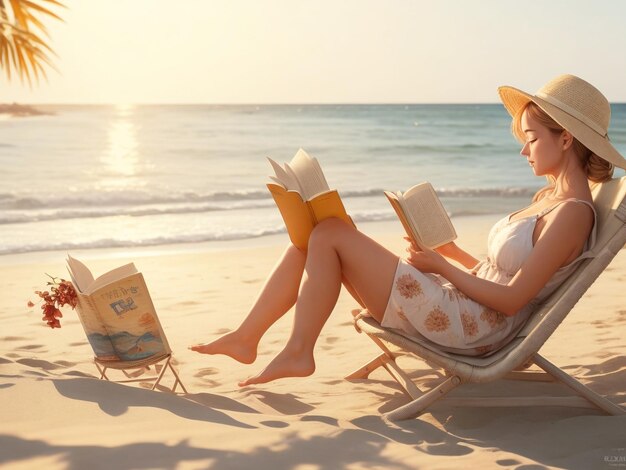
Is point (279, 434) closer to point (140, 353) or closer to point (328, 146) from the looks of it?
point (140, 353)

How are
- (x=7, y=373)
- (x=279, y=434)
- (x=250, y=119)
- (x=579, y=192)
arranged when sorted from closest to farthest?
(x=279, y=434) → (x=579, y=192) → (x=7, y=373) → (x=250, y=119)

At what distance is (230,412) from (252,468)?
2.24 feet

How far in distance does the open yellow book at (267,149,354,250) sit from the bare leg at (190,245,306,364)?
0.52 feet

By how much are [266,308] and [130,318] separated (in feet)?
1.89

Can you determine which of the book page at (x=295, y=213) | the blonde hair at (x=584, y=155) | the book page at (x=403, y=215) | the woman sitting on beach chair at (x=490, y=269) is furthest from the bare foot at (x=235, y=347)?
the blonde hair at (x=584, y=155)

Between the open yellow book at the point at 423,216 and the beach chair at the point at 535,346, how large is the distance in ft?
1.40

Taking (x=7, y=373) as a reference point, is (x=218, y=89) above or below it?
below

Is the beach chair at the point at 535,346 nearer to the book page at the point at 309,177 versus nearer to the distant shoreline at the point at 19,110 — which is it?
the book page at the point at 309,177

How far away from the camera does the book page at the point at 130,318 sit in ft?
11.4

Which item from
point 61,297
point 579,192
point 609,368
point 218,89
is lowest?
point 218,89

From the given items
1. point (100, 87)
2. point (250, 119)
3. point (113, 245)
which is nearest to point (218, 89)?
point (100, 87)

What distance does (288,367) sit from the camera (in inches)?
136

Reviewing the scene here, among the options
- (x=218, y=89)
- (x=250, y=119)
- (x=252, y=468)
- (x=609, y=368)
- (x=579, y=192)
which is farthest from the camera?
(x=218, y=89)

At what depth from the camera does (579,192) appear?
339cm
